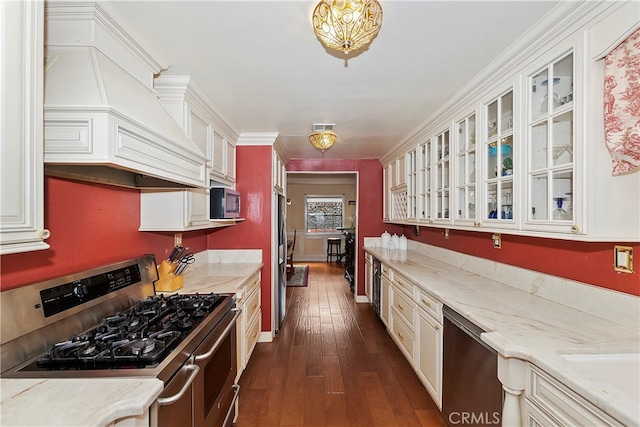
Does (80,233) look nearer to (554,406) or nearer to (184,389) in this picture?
(184,389)

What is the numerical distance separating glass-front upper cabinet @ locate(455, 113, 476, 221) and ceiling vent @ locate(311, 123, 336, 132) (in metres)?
1.23

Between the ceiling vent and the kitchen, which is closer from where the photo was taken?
the kitchen

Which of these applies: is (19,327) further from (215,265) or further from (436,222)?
(436,222)

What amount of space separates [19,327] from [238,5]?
160 cm

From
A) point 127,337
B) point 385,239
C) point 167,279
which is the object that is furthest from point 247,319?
point 385,239

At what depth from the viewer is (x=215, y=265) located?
3.10 m

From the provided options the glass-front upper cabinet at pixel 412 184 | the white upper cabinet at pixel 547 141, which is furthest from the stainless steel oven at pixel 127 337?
the glass-front upper cabinet at pixel 412 184

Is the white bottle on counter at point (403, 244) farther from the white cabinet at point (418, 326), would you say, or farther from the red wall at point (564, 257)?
the red wall at point (564, 257)

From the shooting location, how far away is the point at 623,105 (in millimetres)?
1055

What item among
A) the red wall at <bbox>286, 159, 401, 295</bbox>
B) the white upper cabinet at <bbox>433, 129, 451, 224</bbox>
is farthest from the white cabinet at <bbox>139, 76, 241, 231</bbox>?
the red wall at <bbox>286, 159, 401, 295</bbox>

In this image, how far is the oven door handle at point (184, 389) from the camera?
3.30 feet

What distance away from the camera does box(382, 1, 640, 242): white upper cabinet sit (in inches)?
45.4

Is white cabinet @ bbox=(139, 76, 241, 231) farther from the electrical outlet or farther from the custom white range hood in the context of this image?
the electrical outlet

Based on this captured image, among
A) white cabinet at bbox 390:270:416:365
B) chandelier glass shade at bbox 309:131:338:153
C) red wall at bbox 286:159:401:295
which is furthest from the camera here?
red wall at bbox 286:159:401:295
